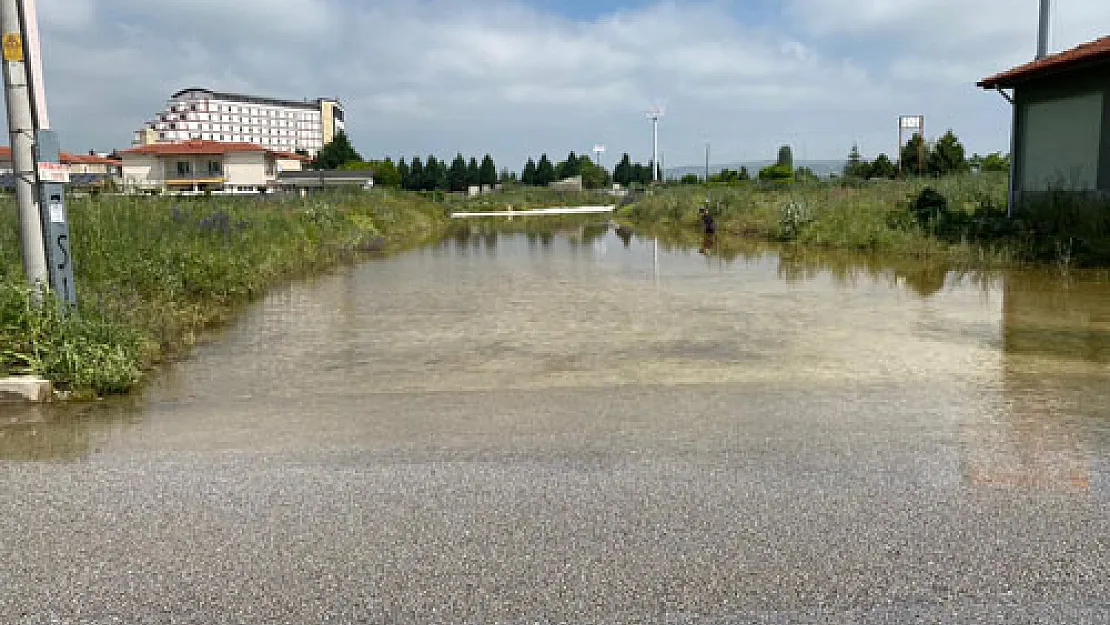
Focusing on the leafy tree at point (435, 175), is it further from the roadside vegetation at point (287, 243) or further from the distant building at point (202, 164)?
the roadside vegetation at point (287, 243)

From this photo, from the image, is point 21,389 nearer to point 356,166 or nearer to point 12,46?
point 12,46

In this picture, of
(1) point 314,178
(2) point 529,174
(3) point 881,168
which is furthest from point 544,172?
(3) point 881,168

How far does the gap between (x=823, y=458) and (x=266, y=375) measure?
5.12 metres

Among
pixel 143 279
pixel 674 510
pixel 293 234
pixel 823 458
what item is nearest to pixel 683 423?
pixel 823 458

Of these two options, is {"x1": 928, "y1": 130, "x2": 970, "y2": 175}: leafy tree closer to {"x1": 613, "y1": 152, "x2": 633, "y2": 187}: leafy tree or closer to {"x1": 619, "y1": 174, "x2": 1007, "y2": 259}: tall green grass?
{"x1": 619, "y1": 174, "x2": 1007, "y2": 259}: tall green grass

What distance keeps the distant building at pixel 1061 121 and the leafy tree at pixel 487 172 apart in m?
90.8

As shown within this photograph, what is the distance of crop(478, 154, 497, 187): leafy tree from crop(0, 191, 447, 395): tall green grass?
86.2m

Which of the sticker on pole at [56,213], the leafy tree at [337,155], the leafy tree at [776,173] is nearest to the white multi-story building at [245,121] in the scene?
the leafy tree at [337,155]

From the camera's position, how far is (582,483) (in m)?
4.63

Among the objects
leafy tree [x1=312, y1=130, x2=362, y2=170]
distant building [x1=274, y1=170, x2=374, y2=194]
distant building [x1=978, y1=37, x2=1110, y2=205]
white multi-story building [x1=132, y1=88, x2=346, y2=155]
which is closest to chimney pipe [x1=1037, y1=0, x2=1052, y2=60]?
distant building [x1=978, y1=37, x2=1110, y2=205]

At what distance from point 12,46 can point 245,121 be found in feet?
503

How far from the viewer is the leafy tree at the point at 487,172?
354 feet

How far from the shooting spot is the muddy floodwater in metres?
3.40

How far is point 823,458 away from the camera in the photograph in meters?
5.06
